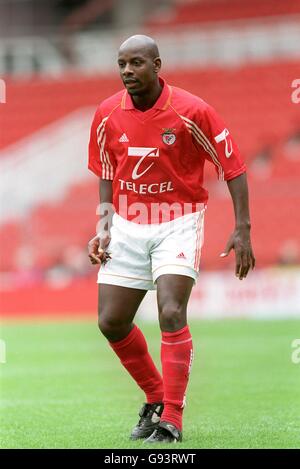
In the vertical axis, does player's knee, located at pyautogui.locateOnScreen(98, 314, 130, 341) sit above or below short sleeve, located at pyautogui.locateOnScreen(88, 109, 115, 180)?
below

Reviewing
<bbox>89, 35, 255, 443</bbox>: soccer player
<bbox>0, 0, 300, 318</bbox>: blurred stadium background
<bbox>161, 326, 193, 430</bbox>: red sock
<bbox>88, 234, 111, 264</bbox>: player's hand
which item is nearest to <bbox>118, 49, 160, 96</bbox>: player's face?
<bbox>89, 35, 255, 443</bbox>: soccer player

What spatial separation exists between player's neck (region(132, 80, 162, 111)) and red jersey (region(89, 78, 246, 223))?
3 cm

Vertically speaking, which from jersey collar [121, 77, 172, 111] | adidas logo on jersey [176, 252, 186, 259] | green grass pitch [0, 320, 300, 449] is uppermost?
jersey collar [121, 77, 172, 111]

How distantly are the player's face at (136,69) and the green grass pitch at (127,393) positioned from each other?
6.84ft

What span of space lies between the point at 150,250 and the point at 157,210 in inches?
9.7

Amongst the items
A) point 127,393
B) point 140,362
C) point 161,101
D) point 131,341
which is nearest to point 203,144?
point 161,101

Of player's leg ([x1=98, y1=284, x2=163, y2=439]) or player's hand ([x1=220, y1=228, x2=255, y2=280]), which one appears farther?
player's leg ([x1=98, y1=284, x2=163, y2=439])

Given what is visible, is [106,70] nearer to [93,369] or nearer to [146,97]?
[93,369]

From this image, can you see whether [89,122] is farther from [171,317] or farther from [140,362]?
[171,317]

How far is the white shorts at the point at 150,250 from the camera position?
Result: 6391mm

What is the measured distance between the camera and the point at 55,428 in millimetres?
6844

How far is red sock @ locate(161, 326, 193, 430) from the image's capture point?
6.23 meters

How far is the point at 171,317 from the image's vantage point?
20.4 ft

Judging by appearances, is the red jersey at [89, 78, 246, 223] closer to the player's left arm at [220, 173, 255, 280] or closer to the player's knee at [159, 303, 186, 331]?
the player's left arm at [220, 173, 255, 280]
